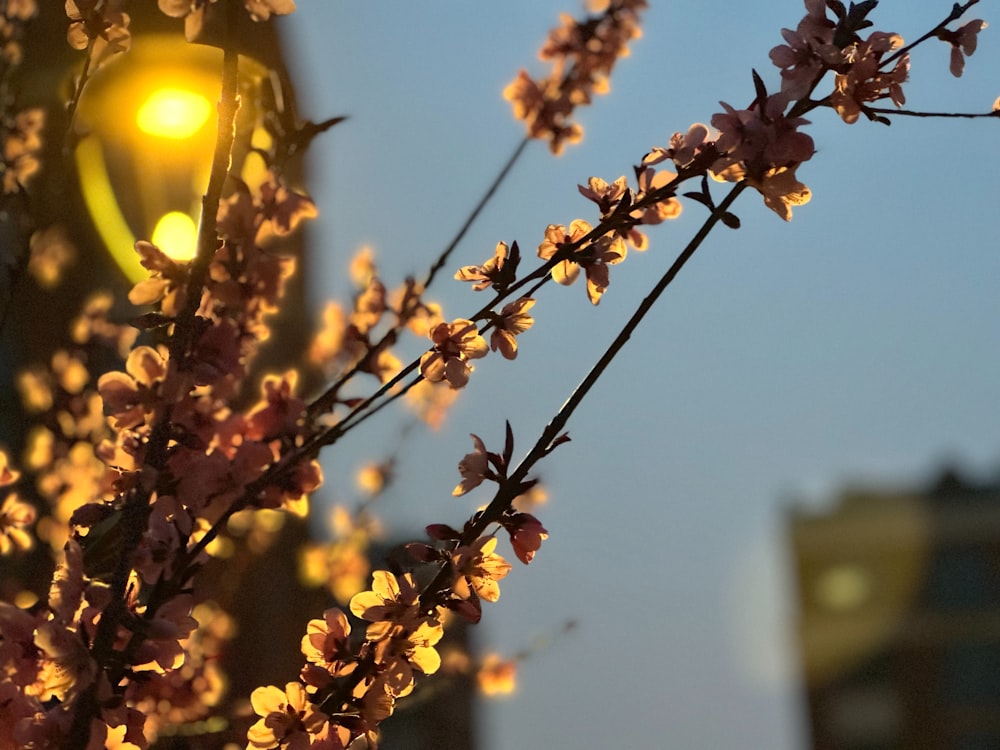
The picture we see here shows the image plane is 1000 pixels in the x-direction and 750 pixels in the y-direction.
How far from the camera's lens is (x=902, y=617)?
1247 inches

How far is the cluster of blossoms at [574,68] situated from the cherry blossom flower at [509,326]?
1454 mm

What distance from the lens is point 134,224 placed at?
15.8ft

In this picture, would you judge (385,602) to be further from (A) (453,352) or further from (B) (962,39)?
(B) (962,39)

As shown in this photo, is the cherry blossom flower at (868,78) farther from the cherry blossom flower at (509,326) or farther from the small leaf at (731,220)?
the cherry blossom flower at (509,326)

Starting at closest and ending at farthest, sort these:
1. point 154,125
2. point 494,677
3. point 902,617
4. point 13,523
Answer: point 13,523 → point 154,125 → point 494,677 → point 902,617

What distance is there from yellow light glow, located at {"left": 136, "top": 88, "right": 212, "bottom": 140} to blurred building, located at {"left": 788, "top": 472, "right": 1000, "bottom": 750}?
32381 millimetres

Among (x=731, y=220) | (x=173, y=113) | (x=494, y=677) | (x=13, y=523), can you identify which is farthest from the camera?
(x=494, y=677)

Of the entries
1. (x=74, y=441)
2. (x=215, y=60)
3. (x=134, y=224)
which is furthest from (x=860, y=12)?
(x=134, y=224)

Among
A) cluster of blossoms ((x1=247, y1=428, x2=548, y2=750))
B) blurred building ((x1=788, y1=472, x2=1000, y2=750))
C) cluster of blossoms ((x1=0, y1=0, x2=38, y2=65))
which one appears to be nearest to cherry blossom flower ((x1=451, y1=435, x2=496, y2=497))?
cluster of blossoms ((x1=247, y1=428, x2=548, y2=750))

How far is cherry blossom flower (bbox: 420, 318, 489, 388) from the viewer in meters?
1.60

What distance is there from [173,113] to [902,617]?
3346cm

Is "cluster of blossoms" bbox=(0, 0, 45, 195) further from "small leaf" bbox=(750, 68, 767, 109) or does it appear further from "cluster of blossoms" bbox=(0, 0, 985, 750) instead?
"small leaf" bbox=(750, 68, 767, 109)

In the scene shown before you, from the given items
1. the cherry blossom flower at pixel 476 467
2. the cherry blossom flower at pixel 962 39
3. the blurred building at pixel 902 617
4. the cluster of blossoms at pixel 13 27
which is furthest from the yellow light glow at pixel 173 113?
the blurred building at pixel 902 617

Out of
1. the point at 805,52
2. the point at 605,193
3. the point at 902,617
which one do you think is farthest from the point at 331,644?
the point at 902,617
